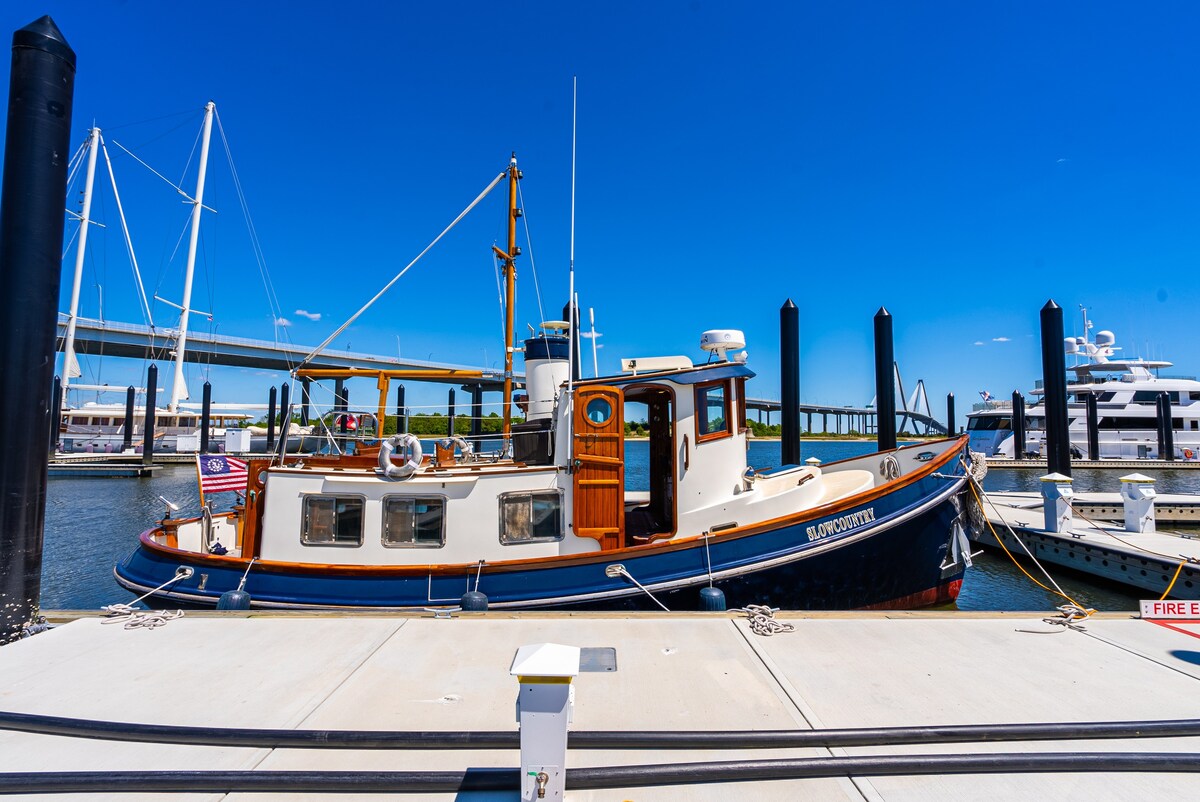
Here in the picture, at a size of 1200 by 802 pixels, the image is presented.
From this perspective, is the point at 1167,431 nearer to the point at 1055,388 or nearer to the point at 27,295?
the point at 1055,388

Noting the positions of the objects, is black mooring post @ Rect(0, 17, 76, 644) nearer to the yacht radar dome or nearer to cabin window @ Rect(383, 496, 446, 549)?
cabin window @ Rect(383, 496, 446, 549)

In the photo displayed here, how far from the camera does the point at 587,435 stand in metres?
7.70

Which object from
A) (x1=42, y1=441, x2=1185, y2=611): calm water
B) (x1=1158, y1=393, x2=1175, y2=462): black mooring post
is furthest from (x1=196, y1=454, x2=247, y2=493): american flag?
(x1=1158, y1=393, x2=1175, y2=462): black mooring post

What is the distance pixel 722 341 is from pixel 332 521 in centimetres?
596

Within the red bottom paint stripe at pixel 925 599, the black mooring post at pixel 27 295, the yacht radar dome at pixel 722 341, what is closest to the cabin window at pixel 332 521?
the black mooring post at pixel 27 295

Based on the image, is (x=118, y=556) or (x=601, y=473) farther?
(x=118, y=556)

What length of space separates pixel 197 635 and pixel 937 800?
5.18 meters

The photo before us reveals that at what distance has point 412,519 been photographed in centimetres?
776

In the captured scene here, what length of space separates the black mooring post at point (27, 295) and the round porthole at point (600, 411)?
525 centimetres

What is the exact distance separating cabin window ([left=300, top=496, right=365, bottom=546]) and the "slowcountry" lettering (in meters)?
5.82

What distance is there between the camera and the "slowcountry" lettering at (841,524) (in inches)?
288

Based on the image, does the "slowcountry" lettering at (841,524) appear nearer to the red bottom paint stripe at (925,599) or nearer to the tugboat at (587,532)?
the tugboat at (587,532)

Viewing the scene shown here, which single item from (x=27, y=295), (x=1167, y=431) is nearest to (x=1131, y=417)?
(x=1167, y=431)

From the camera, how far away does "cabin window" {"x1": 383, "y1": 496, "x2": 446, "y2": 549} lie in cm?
773
